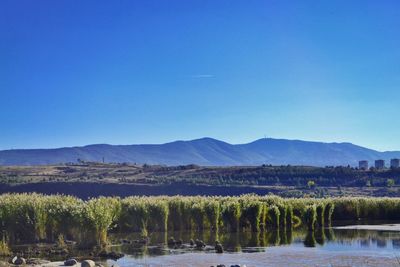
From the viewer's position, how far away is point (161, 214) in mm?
40969

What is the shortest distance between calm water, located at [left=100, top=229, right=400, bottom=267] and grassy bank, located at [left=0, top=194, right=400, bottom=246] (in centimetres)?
163

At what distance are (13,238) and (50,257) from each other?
20.1 ft

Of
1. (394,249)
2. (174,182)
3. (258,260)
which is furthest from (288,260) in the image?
(174,182)

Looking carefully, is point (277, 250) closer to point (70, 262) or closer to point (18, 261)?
point (70, 262)

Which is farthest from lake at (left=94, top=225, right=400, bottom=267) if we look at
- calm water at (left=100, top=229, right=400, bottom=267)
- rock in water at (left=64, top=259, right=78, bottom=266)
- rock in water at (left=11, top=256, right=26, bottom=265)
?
rock in water at (left=11, top=256, right=26, bottom=265)

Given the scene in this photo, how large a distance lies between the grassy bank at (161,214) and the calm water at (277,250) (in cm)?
163

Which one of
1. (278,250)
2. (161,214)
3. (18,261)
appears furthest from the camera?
(161,214)

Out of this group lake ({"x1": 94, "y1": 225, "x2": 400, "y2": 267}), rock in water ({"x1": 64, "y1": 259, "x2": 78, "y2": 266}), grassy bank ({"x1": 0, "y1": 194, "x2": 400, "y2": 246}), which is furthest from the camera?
grassy bank ({"x1": 0, "y1": 194, "x2": 400, "y2": 246})

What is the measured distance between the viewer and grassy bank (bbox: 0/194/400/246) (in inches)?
1330

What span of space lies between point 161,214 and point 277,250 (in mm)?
11794

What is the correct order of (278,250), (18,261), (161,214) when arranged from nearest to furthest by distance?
(18,261)
(278,250)
(161,214)

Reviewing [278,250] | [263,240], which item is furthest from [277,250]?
[263,240]

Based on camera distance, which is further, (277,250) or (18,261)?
(277,250)

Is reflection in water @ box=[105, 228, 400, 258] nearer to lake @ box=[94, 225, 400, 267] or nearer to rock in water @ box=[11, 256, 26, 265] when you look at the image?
lake @ box=[94, 225, 400, 267]
